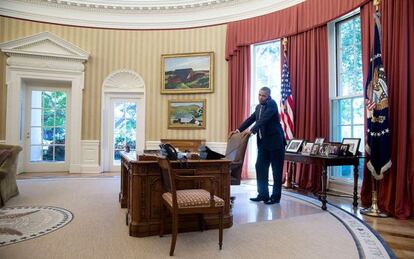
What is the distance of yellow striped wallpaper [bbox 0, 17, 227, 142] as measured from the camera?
7.48m

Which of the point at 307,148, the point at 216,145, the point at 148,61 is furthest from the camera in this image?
the point at 148,61

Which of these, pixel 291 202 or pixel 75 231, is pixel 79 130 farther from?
pixel 291 202

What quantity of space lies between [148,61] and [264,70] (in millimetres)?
3034

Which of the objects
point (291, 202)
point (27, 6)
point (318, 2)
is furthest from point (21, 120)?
point (318, 2)

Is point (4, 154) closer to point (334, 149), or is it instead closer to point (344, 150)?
point (334, 149)

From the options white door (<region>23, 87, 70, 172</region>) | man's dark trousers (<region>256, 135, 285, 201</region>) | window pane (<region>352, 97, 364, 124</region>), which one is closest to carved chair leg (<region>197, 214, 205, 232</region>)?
man's dark trousers (<region>256, 135, 285, 201</region>)

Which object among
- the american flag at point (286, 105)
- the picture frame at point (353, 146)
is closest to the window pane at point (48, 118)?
the american flag at point (286, 105)

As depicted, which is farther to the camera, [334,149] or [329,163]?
[334,149]

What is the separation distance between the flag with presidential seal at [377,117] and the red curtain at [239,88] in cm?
307

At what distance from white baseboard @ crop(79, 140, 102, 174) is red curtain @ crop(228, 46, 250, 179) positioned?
3.45 metres

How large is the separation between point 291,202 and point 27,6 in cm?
744

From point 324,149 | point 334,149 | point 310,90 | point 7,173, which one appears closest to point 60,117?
point 7,173

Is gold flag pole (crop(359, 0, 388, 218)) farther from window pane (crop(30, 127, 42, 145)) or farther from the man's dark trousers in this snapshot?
window pane (crop(30, 127, 42, 145))

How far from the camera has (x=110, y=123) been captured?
7.96 meters
